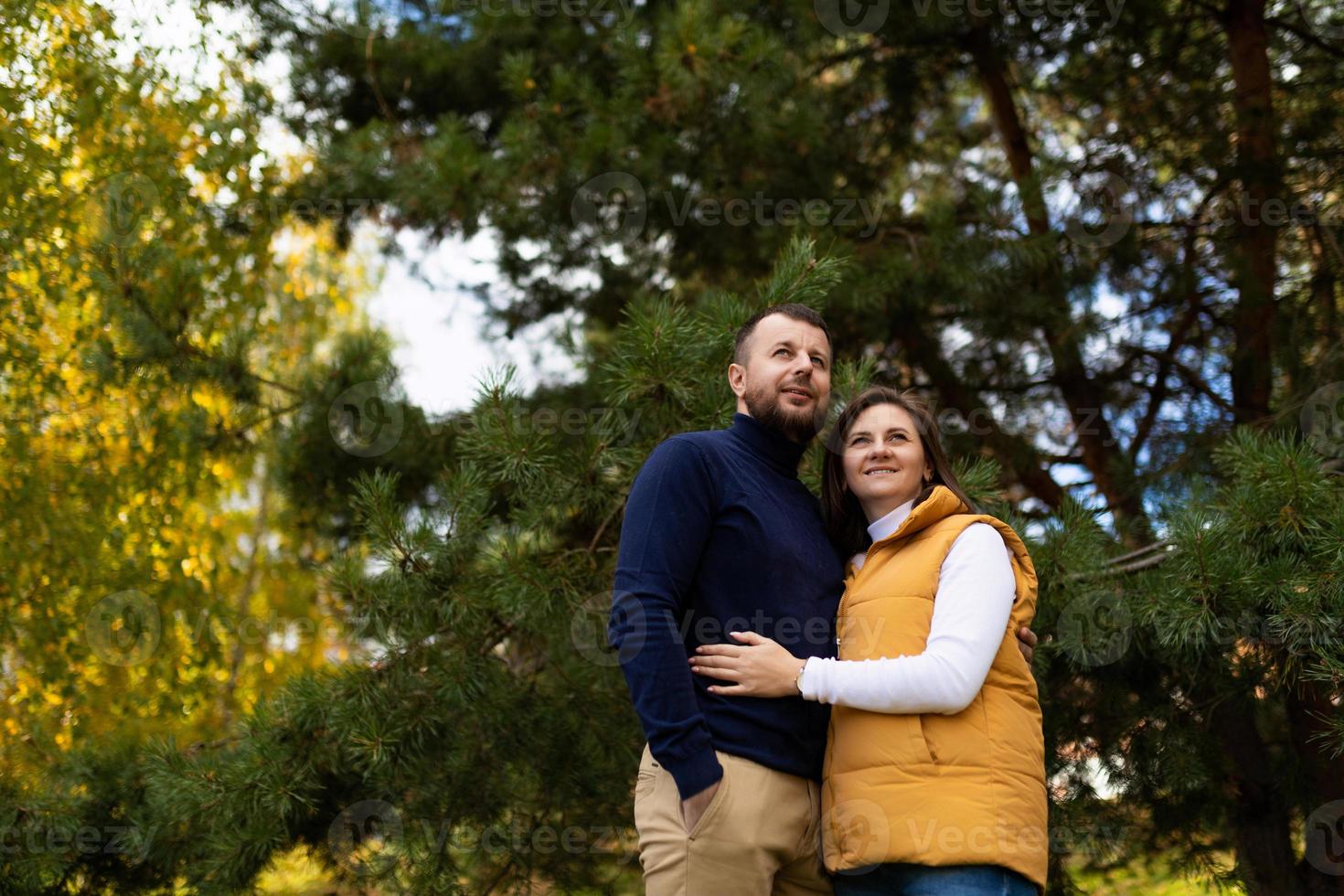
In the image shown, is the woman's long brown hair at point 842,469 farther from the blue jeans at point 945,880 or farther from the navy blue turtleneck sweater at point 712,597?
the blue jeans at point 945,880

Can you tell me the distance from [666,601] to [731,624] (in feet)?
0.53

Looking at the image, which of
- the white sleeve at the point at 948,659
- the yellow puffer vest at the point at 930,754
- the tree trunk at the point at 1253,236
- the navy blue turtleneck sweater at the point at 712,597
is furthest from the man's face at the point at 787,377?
the tree trunk at the point at 1253,236

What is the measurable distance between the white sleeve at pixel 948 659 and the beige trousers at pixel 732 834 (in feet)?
0.62

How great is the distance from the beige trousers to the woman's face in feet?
1.86

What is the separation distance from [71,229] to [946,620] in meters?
3.91

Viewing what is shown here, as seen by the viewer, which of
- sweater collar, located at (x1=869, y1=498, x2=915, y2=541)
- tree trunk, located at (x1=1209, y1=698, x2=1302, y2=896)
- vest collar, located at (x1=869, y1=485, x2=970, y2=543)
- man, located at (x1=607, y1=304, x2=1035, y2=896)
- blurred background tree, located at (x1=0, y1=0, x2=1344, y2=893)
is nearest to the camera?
man, located at (x1=607, y1=304, x2=1035, y2=896)

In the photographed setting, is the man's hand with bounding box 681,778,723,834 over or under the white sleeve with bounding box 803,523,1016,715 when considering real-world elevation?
under

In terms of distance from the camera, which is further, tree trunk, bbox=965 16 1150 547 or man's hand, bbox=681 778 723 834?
tree trunk, bbox=965 16 1150 547

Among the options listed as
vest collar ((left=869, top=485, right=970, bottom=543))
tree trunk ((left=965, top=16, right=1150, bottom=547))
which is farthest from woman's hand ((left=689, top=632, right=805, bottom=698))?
tree trunk ((left=965, top=16, right=1150, bottom=547))

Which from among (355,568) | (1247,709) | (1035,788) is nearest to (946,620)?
(1035,788)

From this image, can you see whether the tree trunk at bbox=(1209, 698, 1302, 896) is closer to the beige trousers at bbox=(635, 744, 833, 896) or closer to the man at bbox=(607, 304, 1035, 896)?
the man at bbox=(607, 304, 1035, 896)

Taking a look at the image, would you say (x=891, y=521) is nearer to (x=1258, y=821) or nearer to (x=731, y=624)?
(x=731, y=624)

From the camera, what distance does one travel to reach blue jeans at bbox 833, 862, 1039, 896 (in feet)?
5.82

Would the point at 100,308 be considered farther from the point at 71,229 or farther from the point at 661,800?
the point at 661,800
